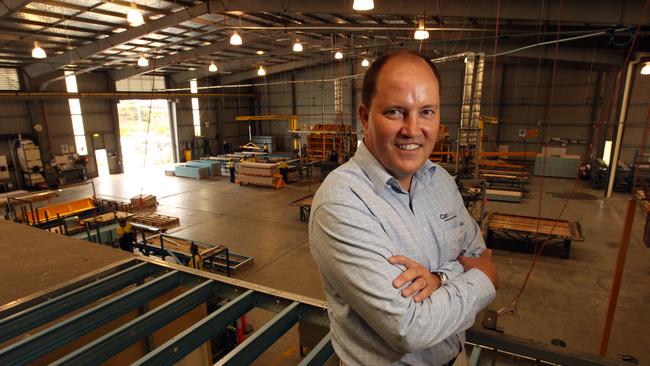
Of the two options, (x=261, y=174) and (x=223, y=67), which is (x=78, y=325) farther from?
(x=223, y=67)

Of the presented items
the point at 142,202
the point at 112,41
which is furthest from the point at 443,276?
the point at 112,41

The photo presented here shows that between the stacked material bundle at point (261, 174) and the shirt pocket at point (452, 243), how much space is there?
18.3m

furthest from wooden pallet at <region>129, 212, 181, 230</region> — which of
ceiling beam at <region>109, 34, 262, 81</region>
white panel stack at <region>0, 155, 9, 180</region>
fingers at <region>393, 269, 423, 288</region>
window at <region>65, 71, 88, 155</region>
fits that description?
window at <region>65, 71, 88, 155</region>

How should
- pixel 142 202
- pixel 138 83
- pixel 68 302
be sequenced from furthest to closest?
pixel 138 83
pixel 142 202
pixel 68 302

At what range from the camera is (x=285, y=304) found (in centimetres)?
292

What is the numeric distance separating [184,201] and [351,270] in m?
17.3

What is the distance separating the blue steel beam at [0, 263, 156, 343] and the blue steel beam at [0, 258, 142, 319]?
152mm

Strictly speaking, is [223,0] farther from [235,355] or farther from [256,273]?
[235,355]

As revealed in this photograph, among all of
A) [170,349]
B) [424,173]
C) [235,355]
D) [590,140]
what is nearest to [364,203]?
[424,173]

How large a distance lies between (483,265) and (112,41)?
18211mm

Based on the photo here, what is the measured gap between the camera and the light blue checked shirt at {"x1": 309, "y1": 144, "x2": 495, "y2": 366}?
1278mm

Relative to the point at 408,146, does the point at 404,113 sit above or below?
above

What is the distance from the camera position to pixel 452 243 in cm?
167

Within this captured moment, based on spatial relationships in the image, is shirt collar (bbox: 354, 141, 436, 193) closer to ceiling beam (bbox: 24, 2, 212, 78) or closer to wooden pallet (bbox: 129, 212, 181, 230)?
wooden pallet (bbox: 129, 212, 181, 230)
